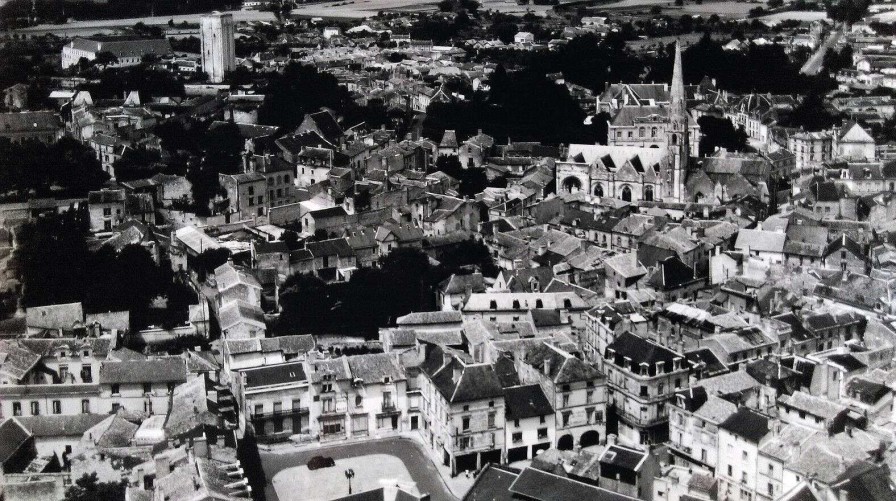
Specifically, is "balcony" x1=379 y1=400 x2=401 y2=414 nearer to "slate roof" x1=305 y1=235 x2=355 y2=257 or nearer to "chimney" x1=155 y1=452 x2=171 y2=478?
"chimney" x1=155 y1=452 x2=171 y2=478

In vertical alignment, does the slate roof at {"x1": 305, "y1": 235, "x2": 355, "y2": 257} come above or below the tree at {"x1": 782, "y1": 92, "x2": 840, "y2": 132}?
below

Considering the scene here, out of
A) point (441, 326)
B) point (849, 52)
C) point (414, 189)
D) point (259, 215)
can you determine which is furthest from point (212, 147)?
point (849, 52)

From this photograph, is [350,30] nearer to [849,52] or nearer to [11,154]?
[849,52]

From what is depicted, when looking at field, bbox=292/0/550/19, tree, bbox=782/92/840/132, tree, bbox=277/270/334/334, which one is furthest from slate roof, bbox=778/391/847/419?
field, bbox=292/0/550/19

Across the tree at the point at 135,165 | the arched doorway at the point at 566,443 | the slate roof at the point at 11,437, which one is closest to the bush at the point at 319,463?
the arched doorway at the point at 566,443

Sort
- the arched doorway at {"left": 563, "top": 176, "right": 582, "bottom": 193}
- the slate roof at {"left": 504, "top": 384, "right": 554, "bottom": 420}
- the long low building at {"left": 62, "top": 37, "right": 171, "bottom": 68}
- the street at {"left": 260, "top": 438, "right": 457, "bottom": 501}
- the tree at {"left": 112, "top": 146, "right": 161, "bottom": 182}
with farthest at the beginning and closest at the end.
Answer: the long low building at {"left": 62, "top": 37, "right": 171, "bottom": 68}
the arched doorway at {"left": 563, "top": 176, "right": 582, "bottom": 193}
the tree at {"left": 112, "top": 146, "right": 161, "bottom": 182}
the slate roof at {"left": 504, "top": 384, "right": 554, "bottom": 420}
the street at {"left": 260, "top": 438, "right": 457, "bottom": 501}

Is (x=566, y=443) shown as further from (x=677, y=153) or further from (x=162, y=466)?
(x=677, y=153)

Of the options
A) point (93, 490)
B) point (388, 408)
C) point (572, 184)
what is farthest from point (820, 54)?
point (93, 490)

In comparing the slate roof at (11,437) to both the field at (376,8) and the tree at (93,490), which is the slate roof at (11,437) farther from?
the field at (376,8)
